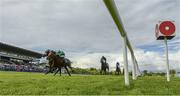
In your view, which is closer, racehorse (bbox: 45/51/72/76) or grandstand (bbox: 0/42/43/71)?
racehorse (bbox: 45/51/72/76)

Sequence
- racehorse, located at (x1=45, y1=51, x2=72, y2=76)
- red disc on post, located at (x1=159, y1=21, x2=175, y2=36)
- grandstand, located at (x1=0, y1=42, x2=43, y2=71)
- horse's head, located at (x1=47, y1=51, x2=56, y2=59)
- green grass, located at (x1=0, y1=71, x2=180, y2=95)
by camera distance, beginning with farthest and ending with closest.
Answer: grandstand, located at (x1=0, y1=42, x2=43, y2=71) → racehorse, located at (x1=45, y1=51, x2=72, y2=76) → horse's head, located at (x1=47, y1=51, x2=56, y2=59) → red disc on post, located at (x1=159, y1=21, x2=175, y2=36) → green grass, located at (x1=0, y1=71, x2=180, y2=95)

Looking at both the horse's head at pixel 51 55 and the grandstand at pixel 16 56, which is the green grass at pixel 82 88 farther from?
the grandstand at pixel 16 56

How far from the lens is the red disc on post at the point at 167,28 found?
1506cm

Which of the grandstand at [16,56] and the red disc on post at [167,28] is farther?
the grandstand at [16,56]

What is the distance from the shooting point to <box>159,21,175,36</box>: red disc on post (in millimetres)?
15062

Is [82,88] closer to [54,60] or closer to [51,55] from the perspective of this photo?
[51,55]

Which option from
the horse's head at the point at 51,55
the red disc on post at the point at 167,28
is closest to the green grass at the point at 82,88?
the red disc on post at the point at 167,28

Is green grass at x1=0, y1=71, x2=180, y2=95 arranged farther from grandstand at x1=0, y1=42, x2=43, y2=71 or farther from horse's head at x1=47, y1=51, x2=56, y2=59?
grandstand at x1=0, y1=42, x2=43, y2=71

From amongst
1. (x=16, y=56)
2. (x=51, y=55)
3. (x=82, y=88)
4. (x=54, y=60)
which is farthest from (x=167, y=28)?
(x=16, y=56)

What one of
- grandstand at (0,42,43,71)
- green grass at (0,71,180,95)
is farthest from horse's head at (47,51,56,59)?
grandstand at (0,42,43,71)

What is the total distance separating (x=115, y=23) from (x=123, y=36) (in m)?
0.89

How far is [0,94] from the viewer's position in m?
6.54

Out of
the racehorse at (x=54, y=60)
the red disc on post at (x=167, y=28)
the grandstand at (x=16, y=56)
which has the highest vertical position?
the grandstand at (x=16, y=56)

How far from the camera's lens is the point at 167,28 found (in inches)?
602
